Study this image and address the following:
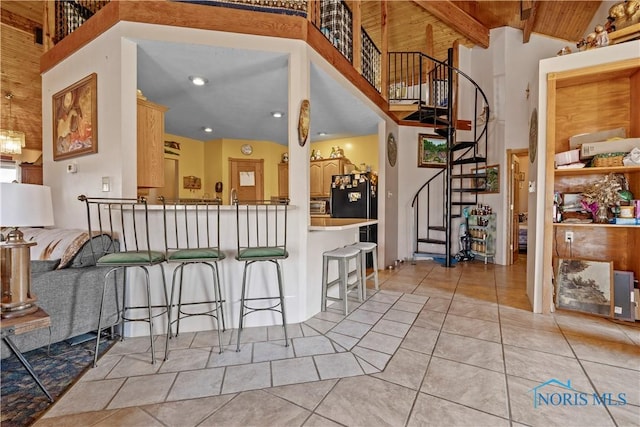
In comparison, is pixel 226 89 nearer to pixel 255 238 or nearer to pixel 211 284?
pixel 255 238

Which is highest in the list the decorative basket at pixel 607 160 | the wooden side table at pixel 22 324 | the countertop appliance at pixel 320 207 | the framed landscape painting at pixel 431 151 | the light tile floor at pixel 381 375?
the framed landscape painting at pixel 431 151

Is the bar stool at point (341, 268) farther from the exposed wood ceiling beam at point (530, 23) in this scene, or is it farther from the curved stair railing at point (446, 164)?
the exposed wood ceiling beam at point (530, 23)

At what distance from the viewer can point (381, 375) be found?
184 centimetres

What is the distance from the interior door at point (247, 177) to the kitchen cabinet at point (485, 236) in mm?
4630

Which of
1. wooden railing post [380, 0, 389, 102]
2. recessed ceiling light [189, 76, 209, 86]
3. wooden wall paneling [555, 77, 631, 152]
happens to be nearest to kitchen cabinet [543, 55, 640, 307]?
wooden wall paneling [555, 77, 631, 152]

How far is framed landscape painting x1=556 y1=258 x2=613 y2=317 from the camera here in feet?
8.60

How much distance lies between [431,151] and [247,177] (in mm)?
4110

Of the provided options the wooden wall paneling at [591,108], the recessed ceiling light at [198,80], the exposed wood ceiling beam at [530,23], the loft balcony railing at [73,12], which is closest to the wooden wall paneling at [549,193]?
the wooden wall paneling at [591,108]

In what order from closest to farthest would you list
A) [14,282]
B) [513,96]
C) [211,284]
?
[14,282] → [211,284] → [513,96]

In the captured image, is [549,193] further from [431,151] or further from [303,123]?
[431,151]

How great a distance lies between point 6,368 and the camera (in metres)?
1.96

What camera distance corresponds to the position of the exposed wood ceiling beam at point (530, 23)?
4.43 m

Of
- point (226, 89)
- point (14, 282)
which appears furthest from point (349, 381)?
point (226, 89)

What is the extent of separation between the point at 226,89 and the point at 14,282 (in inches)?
116
